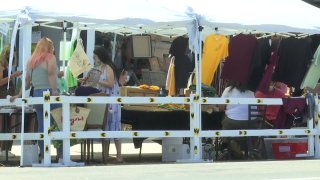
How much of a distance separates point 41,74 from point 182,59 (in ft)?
A: 11.5

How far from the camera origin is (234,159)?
12656 millimetres

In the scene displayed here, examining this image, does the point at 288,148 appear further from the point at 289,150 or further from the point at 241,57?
the point at 241,57

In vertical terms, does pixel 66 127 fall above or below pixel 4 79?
below

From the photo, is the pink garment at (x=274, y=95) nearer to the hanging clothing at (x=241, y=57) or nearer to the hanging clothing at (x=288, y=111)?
the hanging clothing at (x=288, y=111)

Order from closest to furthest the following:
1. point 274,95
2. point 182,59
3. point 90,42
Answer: point 274,95, point 182,59, point 90,42

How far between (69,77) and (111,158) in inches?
101

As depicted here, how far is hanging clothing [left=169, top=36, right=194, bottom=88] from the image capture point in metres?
13.8

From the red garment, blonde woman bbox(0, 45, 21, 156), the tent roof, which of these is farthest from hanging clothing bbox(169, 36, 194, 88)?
blonde woman bbox(0, 45, 21, 156)

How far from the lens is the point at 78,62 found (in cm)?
1357

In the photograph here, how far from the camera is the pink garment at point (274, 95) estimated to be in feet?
42.1

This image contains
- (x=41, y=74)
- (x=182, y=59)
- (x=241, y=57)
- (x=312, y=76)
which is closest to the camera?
(x=41, y=74)

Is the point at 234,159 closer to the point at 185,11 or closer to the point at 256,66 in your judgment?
the point at 256,66

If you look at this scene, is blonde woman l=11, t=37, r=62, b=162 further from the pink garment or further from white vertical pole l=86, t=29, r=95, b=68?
white vertical pole l=86, t=29, r=95, b=68

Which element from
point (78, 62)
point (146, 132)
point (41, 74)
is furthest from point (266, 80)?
point (41, 74)
